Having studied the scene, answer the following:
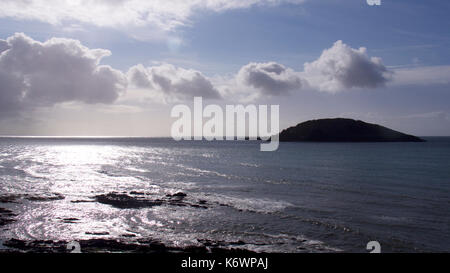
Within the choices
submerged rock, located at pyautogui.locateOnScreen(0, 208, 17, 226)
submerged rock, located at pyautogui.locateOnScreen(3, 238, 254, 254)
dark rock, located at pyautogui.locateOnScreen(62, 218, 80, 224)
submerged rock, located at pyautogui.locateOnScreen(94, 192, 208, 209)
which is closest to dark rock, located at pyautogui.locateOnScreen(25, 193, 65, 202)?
submerged rock, located at pyautogui.locateOnScreen(94, 192, 208, 209)

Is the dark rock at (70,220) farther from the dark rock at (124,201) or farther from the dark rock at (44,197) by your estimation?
the dark rock at (44,197)

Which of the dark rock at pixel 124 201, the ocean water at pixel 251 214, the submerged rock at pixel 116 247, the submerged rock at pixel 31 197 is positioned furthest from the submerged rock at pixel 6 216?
the dark rock at pixel 124 201

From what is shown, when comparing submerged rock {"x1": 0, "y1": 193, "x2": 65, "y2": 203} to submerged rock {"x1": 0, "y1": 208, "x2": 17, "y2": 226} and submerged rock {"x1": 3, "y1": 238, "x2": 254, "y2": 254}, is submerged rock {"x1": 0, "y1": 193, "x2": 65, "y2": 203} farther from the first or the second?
submerged rock {"x1": 3, "y1": 238, "x2": 254, "y2": 254}

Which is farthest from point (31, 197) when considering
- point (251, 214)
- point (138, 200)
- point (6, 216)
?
point (251, 214)

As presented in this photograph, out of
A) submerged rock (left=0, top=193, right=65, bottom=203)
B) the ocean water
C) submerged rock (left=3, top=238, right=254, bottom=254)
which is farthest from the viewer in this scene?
submerged rock (left=0, top=193, right=65, bottom=203)

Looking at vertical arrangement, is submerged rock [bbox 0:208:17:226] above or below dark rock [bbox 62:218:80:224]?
above

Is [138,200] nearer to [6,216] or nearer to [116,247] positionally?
[6,216]

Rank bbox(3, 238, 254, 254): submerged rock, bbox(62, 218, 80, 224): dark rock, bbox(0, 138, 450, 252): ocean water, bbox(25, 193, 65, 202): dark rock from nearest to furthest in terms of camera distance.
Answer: bbox(3, 238, 254, 254): submerged rock → bbox(0, 138, 450, 252): ocean water → bbox(62, 218, 80, 224): dark rock → bbox(25, 193, 65, 202): dark rock

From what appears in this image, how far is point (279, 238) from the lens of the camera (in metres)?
20.9

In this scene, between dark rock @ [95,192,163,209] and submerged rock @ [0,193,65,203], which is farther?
submerged rock @ [0,193,65,203]

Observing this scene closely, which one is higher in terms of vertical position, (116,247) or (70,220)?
(116,247)
